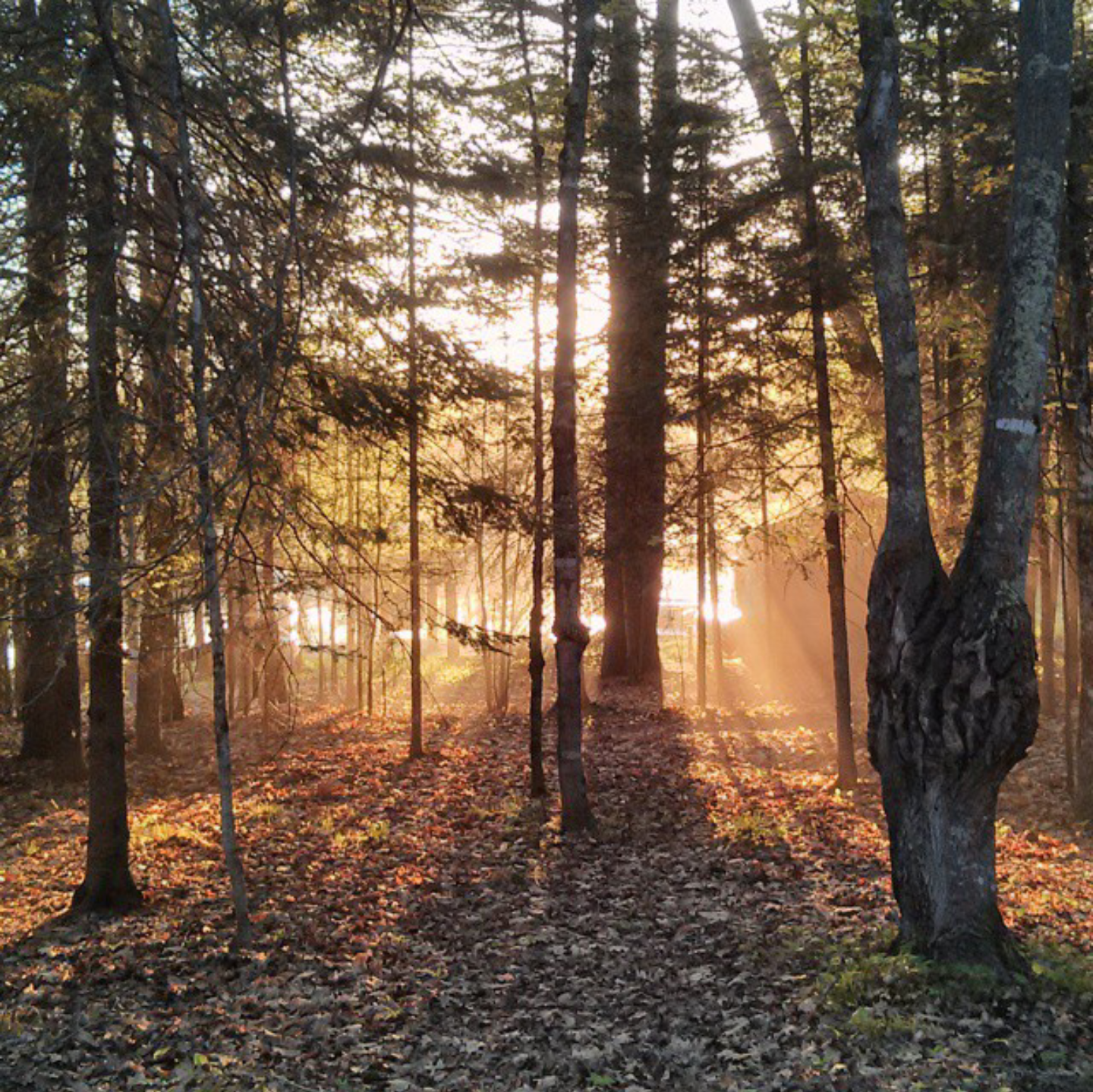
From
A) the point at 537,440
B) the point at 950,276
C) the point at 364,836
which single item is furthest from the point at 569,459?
the point at 950,276

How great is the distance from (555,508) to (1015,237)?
5.54 meters

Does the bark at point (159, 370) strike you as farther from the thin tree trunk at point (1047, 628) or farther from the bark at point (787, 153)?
the thin tree trunk at point (1047, 628)

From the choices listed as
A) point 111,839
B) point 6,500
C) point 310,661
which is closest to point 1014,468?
point 6,500

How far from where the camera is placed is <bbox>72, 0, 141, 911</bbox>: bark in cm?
721

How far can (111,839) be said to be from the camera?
8.55 m

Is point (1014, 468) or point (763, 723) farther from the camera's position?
point (763, 723)

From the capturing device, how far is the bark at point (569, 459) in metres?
10.5

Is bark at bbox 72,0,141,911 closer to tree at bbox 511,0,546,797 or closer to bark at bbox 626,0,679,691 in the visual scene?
tree at bbox 511,0,546,797

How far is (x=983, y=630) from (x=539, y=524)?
245 inches

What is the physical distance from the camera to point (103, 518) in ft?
24.8

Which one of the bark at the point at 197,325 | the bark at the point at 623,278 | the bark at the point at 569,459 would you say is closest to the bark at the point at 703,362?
the bark at the point at 623,278

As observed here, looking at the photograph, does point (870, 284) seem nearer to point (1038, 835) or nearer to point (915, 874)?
point (1038, 835)

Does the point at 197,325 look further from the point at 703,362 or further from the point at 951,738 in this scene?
the point at 703,362

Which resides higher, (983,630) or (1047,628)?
(983,630)
